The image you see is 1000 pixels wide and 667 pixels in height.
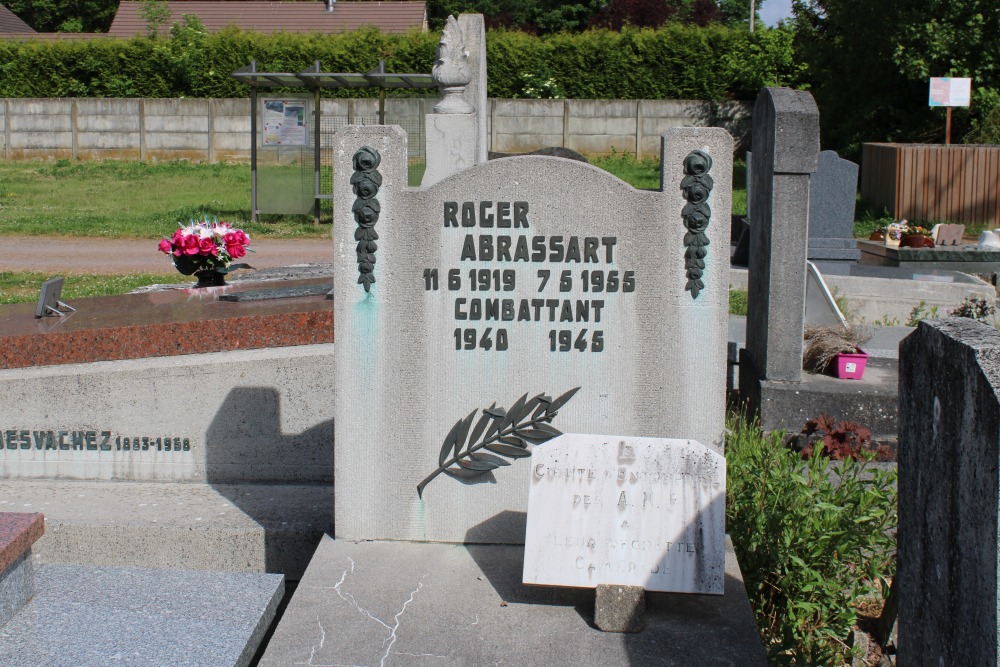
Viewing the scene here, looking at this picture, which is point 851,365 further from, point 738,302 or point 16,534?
point 16,534

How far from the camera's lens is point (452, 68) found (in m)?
10.5

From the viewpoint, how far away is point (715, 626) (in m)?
3.69

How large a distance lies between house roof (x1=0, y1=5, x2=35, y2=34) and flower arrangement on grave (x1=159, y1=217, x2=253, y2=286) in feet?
137

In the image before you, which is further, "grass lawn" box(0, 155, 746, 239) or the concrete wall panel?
the concrete wall panel

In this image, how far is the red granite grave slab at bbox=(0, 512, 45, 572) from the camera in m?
3.76

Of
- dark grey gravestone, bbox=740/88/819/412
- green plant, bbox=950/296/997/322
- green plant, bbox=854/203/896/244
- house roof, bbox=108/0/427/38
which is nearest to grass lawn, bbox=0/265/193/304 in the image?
dark grey gravestone, bbox=740/88/819/412

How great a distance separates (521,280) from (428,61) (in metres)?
26.6

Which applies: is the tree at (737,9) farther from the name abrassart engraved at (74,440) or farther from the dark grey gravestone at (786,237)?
the name abrassart engraved at (74,440)

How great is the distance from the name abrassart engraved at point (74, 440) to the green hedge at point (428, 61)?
82.0 ft

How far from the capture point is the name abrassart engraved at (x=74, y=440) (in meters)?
5.61

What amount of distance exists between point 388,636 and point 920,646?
161 centimetres

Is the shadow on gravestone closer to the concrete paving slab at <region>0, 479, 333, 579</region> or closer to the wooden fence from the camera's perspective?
the concrete paving slab at <region>0, 479, 333, 579</region>

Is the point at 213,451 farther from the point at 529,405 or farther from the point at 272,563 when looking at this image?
the point at 529,405

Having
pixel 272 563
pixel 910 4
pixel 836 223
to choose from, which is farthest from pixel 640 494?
pixel 910 4
